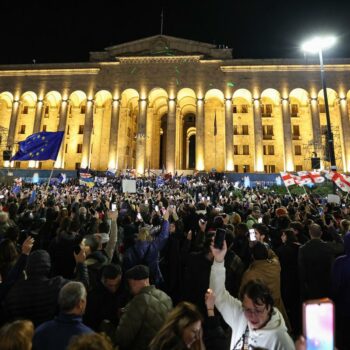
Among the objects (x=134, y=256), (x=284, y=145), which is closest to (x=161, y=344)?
(x=134, y=256)

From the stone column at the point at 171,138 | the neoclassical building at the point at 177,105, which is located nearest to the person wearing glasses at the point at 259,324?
the neoclassical building at the point at 177,105

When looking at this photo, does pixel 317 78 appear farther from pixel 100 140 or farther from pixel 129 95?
pixel 100 140

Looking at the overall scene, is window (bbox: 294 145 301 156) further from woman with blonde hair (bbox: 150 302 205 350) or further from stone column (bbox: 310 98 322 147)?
woman with blonde hair (bbox: 150 302 205 350)

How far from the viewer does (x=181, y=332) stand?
198cm

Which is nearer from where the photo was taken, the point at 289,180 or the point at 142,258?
the point at 142,258

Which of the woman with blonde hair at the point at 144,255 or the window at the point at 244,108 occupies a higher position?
the window at the point at 244,108

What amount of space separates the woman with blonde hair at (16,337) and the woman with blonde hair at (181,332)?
931 millimetres

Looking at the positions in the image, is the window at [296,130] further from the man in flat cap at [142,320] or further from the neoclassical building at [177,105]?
the man in flat cap at [142,320]

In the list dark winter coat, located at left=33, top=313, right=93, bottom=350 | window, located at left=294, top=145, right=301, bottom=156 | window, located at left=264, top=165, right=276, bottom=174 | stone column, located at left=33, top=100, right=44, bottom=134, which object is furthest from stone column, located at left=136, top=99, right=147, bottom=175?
dark winter coat, located at left=33, top=313, right=93, bottom=350

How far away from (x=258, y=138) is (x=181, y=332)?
36.8 metres

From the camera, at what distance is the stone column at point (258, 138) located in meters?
35.8

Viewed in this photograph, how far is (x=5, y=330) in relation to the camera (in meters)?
1.97

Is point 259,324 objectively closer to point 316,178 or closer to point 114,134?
point 316,178

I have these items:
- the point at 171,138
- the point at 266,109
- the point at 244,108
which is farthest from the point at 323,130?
the point at 171,138
